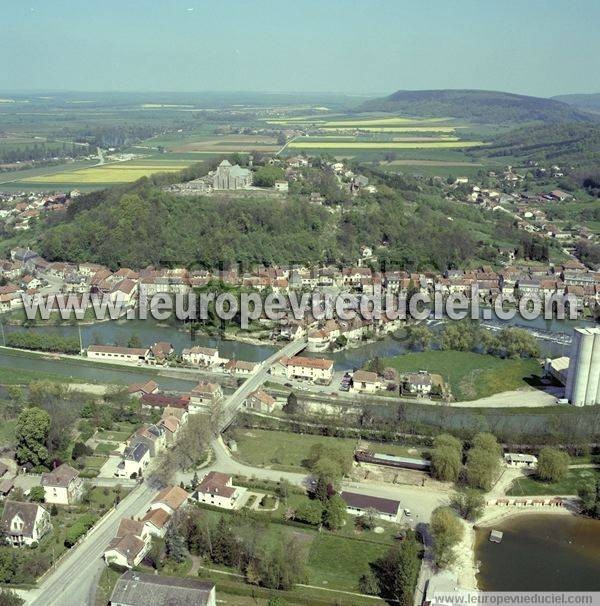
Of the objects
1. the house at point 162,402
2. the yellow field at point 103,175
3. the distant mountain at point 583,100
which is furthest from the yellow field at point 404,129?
the house at point 162,402

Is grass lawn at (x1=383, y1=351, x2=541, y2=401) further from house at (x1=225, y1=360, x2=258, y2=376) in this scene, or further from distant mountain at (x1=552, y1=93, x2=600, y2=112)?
distant mountain at (x1=552, y1=93, x2=600, y2=112)

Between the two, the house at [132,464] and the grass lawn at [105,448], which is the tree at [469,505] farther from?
the grass lawn at [105,448]

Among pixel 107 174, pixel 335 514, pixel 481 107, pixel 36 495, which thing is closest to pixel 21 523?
pixel 36 495

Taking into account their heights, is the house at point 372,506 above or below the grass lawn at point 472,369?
below

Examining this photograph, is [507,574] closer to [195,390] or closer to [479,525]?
[479,525]

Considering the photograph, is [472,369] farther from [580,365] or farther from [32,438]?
[32,438]

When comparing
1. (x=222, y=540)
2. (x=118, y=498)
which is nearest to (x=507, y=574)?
(x=222, y=540)
